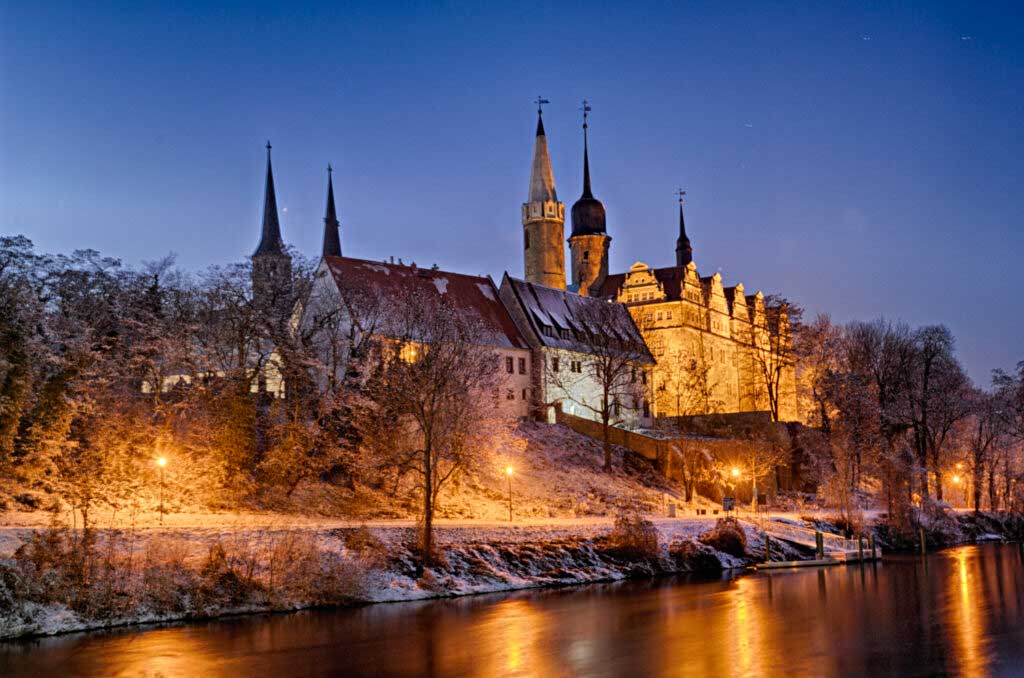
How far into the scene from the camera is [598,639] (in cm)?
2931

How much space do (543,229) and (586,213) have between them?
26.9ft

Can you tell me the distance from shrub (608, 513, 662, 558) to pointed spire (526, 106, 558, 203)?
62.3 meters

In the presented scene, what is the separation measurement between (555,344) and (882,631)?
43056mm

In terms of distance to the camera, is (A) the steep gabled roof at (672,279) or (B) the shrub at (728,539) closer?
(B) the shrub at (728,539)

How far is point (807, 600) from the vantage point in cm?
3669

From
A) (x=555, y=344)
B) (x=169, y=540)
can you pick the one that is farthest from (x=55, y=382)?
(x=555, y=344)

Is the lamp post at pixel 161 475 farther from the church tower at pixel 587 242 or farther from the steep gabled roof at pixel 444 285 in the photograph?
the church tower at pixel 587 242

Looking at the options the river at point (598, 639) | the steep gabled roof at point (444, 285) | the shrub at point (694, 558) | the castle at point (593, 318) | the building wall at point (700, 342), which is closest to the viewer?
the river at point (598, 639)

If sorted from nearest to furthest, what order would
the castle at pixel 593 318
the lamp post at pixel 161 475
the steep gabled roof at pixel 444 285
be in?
1. the lamp post at pixel 161 475
2. the steep gabled roof at pixel 444 285
3. the castle at pixel 593 318

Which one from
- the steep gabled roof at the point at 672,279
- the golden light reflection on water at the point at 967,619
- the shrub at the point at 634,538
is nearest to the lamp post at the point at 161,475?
the shrub at the point at 634,538

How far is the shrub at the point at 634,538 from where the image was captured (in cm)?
4334

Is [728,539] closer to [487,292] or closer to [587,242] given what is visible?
[487,292]

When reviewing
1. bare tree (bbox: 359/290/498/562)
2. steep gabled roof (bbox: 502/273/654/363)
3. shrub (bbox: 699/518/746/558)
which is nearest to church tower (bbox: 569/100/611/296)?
steep gabled roof (bbox: 502/273/654/363)

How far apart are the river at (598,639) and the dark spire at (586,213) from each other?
71271 millimetres
